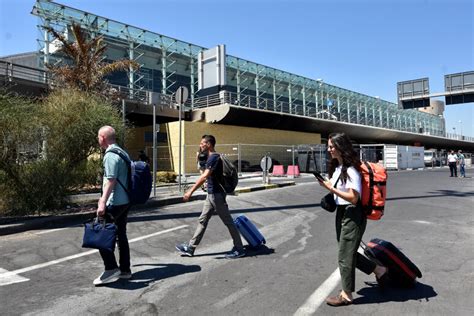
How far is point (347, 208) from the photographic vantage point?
3838mm

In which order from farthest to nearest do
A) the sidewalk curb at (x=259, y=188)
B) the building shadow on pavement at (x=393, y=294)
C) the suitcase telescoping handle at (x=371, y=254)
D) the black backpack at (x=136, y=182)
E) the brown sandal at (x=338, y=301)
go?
the sidewalk curb at (x=259, y=188) < the black backpack at (x=136, y=182) < the suitcase telescoping handle at (x=371, y=254) < the building shadow on pavement at (x=393, y=294) < the brown sandal at (x=338, y=301)

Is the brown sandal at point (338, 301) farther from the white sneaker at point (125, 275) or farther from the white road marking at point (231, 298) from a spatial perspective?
the white sneaker at point (125, 275)

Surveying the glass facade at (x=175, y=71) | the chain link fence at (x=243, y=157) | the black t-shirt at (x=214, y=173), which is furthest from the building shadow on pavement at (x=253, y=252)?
the glass facade at (x=175, y=71)

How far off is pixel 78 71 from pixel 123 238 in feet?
55.1

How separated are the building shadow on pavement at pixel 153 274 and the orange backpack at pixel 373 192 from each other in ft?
7.78

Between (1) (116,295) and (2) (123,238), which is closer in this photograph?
(1) (116,295)

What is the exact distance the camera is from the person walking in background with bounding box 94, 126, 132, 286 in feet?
14.6

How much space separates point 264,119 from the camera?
3534 cm

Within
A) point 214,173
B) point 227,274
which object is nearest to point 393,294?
point 227,274

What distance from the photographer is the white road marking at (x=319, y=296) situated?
3.79m

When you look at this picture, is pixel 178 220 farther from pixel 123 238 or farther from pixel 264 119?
pixel 264 119

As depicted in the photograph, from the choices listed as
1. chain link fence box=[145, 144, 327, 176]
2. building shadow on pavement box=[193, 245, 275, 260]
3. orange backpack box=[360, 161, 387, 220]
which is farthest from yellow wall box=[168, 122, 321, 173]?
orange backpack box=[360, 161, 387, 220]

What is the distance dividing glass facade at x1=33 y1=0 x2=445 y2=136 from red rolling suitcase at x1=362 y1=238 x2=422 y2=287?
78.6 feet

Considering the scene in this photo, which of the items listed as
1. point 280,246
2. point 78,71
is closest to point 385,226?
point 280,246
